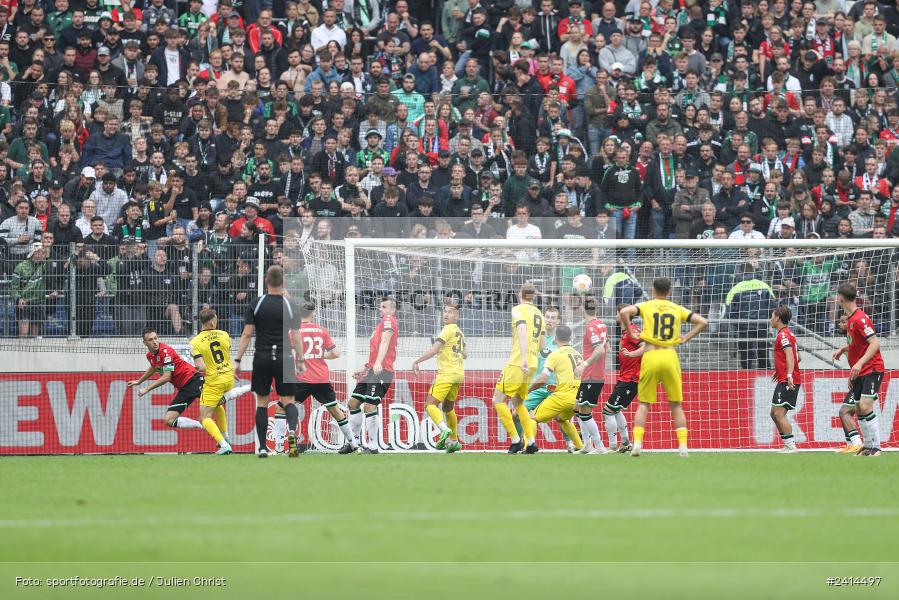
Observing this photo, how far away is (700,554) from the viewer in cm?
697

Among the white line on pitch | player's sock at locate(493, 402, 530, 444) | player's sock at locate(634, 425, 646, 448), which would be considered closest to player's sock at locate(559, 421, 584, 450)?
player's sock at locate(493, 402, 530, 444)

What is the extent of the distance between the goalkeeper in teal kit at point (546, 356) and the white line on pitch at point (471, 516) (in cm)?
784

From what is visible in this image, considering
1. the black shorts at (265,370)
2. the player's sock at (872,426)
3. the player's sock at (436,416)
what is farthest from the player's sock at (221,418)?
the player's sock at (872,426)

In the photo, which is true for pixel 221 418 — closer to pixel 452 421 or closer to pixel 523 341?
pixel 452 421

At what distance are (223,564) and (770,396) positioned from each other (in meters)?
12.6

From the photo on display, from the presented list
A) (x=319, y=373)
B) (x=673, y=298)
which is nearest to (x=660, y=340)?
(x=319, y=373)

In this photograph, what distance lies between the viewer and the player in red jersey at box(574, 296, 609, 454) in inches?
627

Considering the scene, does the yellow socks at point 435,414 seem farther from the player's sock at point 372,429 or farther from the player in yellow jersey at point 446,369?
the player's sock at point 372,429

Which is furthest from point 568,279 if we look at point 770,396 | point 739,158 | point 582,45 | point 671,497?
point 671,497

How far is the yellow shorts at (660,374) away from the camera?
13797 millimetres

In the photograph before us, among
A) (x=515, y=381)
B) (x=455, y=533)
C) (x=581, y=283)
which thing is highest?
(x=581, y=283)

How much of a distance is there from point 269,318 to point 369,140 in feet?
22.5

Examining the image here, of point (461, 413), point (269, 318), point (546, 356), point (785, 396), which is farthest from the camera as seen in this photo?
point (461, 413)

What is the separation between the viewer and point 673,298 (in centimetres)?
1830
